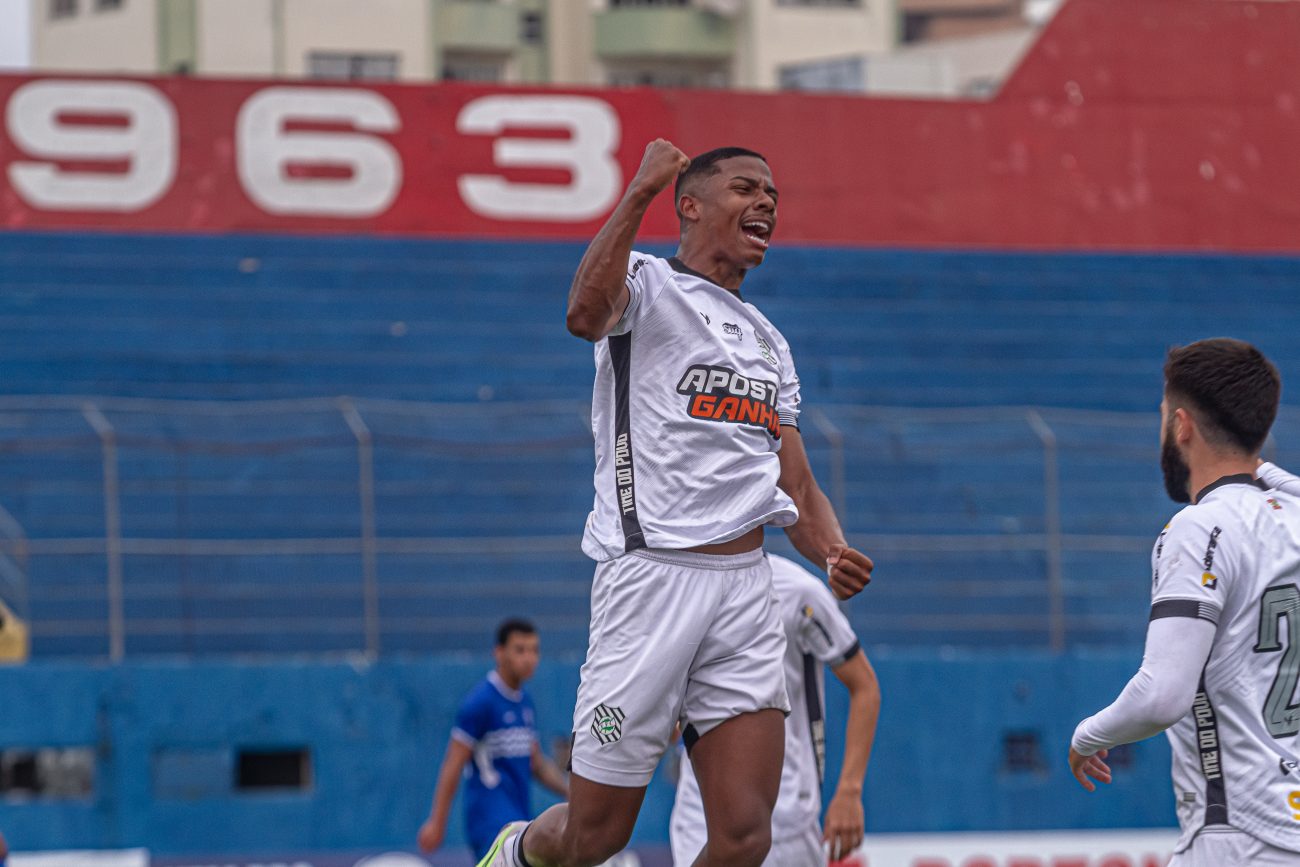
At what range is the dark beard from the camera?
519cm

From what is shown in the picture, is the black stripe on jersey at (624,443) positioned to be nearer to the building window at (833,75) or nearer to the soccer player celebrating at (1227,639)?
the soccer player celebrating at (1227,639)

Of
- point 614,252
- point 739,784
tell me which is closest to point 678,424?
point 614,252

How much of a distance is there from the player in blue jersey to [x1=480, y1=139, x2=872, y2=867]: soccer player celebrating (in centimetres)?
513

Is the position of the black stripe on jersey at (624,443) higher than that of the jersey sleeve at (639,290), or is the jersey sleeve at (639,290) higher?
the jersey sleeve at (639,290)

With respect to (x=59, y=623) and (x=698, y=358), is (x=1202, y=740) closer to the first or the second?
(x=698, y=358)

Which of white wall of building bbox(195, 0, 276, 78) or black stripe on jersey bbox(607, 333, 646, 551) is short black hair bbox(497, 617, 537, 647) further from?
white wall of building bbox(195, 0, 276, 78)

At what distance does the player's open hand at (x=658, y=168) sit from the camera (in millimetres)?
5344

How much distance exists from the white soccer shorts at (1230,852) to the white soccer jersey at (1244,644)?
2cm

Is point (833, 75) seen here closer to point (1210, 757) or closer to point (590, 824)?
point (590, 824)

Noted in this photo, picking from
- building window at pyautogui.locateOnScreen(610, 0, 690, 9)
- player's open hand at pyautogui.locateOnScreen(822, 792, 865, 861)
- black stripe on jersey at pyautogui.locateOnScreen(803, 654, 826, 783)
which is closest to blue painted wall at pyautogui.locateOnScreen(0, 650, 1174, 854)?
black stripe on jersey at pyautogui.locateOnScreen(803, 654, 826, 783)

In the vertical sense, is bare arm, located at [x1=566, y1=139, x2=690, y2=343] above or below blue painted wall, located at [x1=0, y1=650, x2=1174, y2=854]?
above

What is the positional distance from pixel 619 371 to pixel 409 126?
1815 cm

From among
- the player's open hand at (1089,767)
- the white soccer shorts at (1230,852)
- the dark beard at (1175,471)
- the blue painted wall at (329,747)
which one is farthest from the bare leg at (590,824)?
the blue painted wall at (329,747)

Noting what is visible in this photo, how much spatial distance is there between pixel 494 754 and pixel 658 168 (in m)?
6.35
